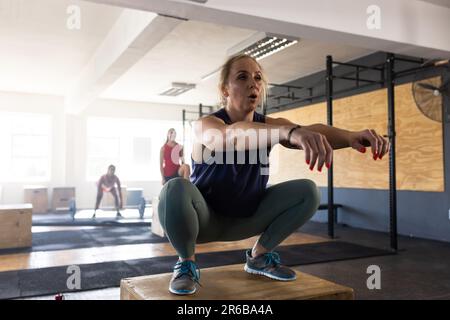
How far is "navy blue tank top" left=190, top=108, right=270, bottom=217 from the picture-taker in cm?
130

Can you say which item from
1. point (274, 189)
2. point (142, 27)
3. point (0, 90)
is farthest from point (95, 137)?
point (274, 189)

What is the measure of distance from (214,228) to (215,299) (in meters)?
0.23

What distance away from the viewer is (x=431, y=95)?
11.0 feet

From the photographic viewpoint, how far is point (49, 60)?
5859 millimetres

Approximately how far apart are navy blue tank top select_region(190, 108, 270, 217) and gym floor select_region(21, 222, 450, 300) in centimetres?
139

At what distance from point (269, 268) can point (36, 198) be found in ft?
25.3

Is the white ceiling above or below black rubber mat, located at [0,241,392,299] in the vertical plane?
above

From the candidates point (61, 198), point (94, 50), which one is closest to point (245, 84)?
point (94, 50)

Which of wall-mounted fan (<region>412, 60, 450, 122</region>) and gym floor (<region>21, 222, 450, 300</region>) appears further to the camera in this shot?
wall-mounted fan (<region>412, 60, 450, 122</region>)

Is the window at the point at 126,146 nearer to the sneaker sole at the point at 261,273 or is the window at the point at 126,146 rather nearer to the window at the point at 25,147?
the window at the point at 25,147

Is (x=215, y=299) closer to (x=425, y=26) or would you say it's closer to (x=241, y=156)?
(x=241, y=156)

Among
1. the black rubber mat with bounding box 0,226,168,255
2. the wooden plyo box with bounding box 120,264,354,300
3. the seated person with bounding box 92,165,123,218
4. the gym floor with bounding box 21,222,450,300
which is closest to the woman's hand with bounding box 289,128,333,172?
the wooden plyo box with bounding box 120,264,354,300

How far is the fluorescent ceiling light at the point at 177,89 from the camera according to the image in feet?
24.5

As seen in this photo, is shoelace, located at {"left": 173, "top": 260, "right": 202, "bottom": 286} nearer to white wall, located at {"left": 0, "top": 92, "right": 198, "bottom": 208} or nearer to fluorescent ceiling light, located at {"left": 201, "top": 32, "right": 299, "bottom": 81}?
fluorescent ceiling light, located at {"left": 201, "top": 32, "right": 299, "bottom": 81}
